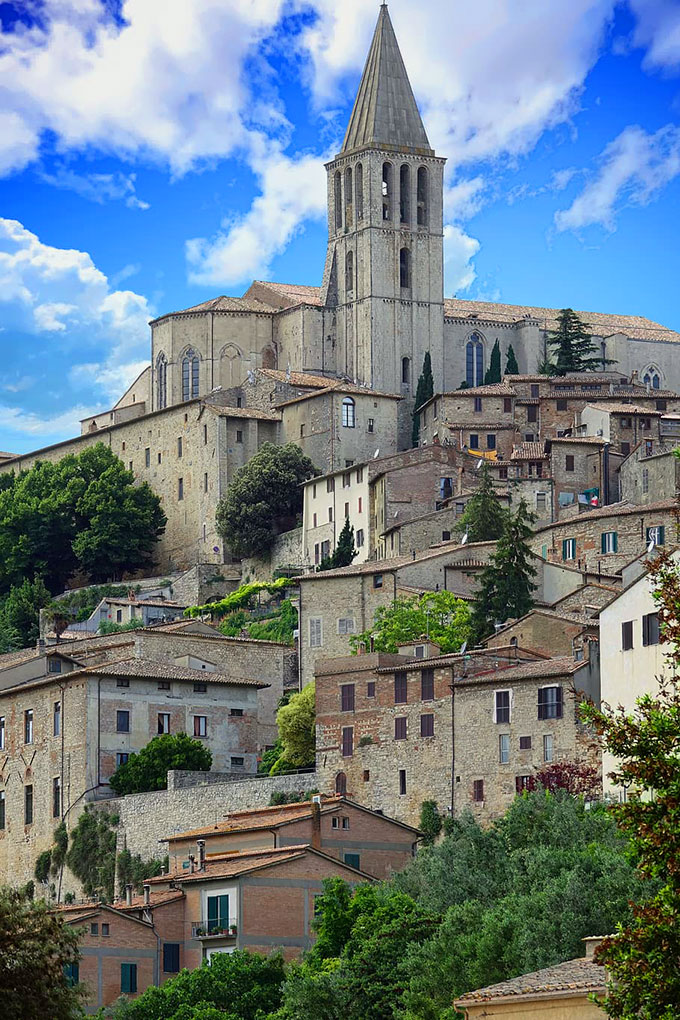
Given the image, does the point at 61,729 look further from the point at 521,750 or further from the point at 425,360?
the point at 425,360

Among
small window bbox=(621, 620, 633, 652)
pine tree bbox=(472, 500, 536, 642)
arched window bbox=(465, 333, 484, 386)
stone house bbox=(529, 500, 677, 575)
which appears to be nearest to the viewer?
small window bbox=(621, 620, 633, 652)

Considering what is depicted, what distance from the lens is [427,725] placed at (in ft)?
188

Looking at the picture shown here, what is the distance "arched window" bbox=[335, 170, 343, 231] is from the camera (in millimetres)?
112625

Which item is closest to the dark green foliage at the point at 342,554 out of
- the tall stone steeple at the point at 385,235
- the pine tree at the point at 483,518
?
the pine tree at the point at 483,518

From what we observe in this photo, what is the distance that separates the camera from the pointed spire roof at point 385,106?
112 m

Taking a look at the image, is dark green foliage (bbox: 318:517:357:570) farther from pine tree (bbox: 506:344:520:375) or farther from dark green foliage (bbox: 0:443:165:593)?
pine tree (bbox: 506:344:520:375)

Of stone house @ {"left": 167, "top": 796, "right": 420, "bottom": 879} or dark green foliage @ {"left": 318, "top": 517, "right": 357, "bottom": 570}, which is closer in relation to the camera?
stone house @ {"left": 167, "top": 796, "right": 420, "bottom": 879}

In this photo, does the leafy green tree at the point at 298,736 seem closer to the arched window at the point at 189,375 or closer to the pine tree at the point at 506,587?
the pine tree at the point at 506,587

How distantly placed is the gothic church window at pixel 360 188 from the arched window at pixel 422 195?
3280 millimetres

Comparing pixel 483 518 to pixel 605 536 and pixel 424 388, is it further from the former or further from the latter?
pixel 424 388

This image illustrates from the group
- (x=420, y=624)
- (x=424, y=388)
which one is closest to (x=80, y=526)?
(x=424, y=388)

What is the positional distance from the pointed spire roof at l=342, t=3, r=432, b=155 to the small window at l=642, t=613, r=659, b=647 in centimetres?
6474

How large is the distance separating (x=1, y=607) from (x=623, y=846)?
183 ft

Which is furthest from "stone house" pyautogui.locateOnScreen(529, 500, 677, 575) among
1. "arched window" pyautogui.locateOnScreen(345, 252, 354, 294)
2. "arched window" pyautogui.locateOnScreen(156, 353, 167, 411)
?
"arched window" pyautogui.locateOnScreen(156, 353, 167, 411)
